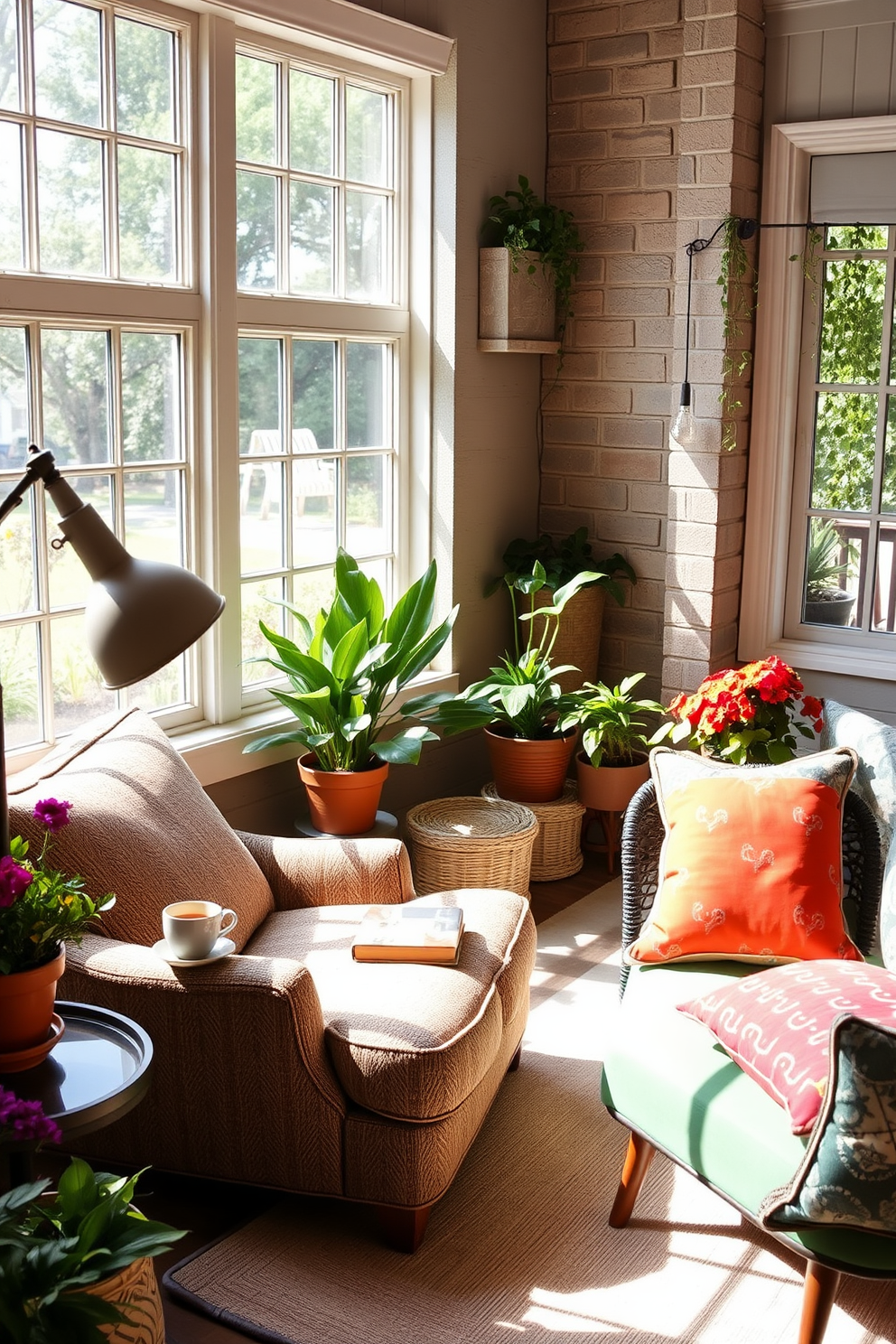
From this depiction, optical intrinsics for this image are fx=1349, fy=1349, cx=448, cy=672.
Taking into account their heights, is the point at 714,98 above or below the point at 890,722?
above

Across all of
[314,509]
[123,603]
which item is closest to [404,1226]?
[123,603]

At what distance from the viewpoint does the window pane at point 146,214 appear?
324 cm

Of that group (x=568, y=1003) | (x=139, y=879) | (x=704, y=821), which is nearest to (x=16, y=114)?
(x=139, y=879)

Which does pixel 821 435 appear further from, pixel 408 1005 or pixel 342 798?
pixel 408 1005

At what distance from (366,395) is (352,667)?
1.02 metres

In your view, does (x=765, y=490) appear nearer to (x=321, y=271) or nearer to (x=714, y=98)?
(x=714, y=98)

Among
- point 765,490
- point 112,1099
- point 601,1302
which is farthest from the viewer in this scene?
point 765,490

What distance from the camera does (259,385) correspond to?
372cm

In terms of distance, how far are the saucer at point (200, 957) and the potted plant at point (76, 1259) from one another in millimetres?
429

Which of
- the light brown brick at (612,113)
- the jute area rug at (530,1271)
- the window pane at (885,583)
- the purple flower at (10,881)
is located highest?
the light brown brick at (612,113)

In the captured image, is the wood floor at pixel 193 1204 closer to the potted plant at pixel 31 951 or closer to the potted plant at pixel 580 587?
the potted plant at pixel 31 951

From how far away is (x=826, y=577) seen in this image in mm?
4492

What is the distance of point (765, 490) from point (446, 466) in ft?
3.49

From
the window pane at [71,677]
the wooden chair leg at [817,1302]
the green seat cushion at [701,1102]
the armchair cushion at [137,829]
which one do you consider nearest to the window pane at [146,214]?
the window pane at [71,677]
